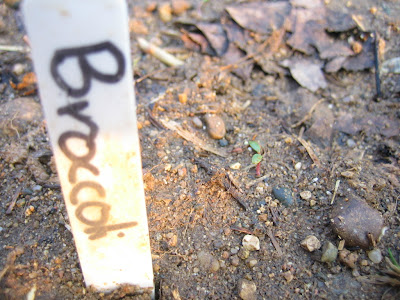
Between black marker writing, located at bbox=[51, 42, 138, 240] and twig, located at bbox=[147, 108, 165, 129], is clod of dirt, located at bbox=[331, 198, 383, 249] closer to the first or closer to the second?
black marker writing, located at bbox=[51, 42, 138, 240]

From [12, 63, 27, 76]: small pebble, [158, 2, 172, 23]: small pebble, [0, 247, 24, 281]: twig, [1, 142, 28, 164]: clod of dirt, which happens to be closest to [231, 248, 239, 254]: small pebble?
[0, 247, 24, 281]: twig

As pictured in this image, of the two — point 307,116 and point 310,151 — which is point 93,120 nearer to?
point 310,151

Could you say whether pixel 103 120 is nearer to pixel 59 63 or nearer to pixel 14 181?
pixel 59 63

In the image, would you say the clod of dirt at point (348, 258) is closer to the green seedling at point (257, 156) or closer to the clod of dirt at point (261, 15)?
the green seedling at point (257, 156)

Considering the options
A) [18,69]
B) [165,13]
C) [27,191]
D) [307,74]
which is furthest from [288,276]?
[165,13]

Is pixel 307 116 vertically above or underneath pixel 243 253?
above

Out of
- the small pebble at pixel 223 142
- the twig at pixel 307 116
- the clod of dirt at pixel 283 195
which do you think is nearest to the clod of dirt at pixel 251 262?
the clod of dirt at pixel 283 195
